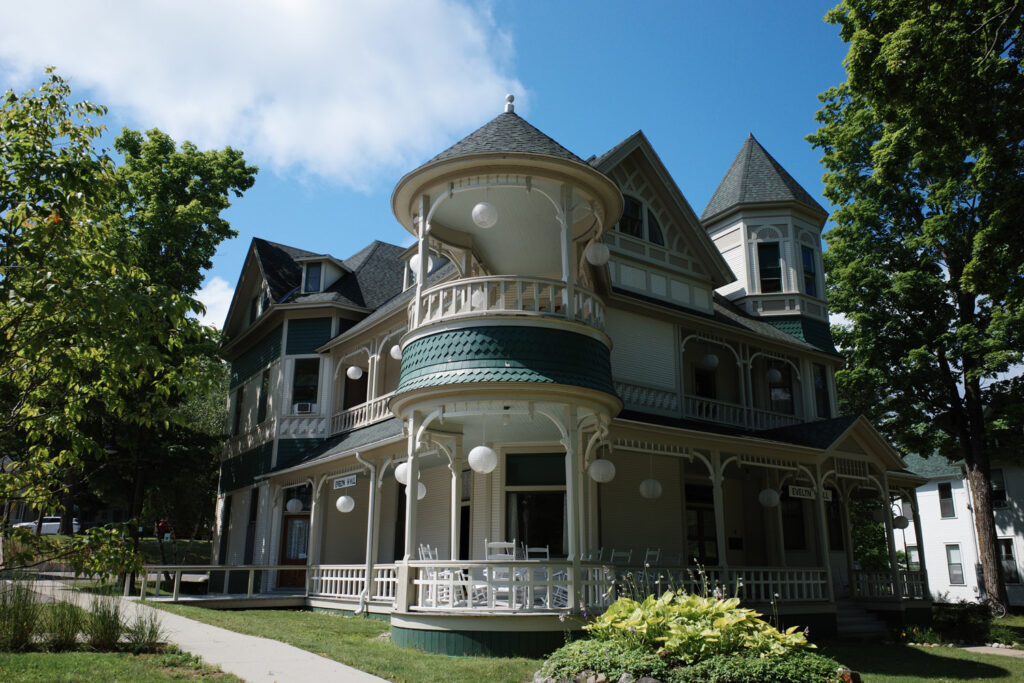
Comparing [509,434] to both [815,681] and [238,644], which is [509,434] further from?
[815,681]

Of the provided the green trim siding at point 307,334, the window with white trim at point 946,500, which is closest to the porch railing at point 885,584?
the green trim siding at point 307,334

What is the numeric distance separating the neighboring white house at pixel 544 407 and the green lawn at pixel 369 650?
742 millimetres

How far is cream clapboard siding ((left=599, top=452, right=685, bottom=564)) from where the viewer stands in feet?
52.6

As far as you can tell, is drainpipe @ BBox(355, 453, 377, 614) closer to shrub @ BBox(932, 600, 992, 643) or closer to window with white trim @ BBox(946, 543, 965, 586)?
shrub @ BBox(932, 600, 992, 643)

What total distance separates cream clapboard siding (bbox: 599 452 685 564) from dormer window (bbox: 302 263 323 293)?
1164cm

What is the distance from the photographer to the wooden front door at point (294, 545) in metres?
20.9

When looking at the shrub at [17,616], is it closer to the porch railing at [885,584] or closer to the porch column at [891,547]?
the porch column at [891,547]

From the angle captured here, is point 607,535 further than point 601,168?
No

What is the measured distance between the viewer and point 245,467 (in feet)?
78.6

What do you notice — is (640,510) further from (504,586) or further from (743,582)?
(504,586)

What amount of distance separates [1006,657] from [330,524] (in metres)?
15.0

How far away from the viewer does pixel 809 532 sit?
19734mm

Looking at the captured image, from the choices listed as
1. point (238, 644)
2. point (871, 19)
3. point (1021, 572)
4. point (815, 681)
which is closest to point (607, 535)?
point (238, 644)

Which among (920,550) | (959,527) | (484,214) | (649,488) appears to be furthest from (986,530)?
(484,214)
